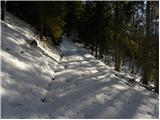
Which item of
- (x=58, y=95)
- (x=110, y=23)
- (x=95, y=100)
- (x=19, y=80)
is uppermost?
(x=110, y=23)

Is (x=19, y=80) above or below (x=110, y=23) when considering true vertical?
below

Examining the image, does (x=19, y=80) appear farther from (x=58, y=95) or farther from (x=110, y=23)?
(x=110, y=23)

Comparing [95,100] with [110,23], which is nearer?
[95,100]

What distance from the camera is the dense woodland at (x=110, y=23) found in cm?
2404

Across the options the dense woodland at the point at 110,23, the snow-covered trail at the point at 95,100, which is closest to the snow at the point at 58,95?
the snow-covered trail at the point at 95,100

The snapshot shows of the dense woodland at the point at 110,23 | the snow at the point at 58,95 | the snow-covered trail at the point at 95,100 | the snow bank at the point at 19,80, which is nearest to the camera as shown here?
the snow bank at the point at 19,80

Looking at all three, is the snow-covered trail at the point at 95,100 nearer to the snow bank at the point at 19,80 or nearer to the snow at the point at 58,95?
the snow at the point at 58,95

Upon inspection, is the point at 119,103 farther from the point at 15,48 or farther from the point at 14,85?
the point at 15,48

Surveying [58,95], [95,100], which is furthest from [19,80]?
[95,100]

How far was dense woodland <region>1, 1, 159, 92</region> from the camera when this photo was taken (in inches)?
947

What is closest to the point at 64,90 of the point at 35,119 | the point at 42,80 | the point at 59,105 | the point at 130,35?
the point at 42,80

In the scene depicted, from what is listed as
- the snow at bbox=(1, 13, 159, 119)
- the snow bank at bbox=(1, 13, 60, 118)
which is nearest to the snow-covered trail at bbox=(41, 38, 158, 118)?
the snow at bbox=(1, 13, 159, 119)

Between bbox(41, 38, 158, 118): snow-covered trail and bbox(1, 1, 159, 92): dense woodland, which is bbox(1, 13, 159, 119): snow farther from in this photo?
bbox(1, 1, 159, 92): dense woodland

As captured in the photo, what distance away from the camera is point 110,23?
137 feet
